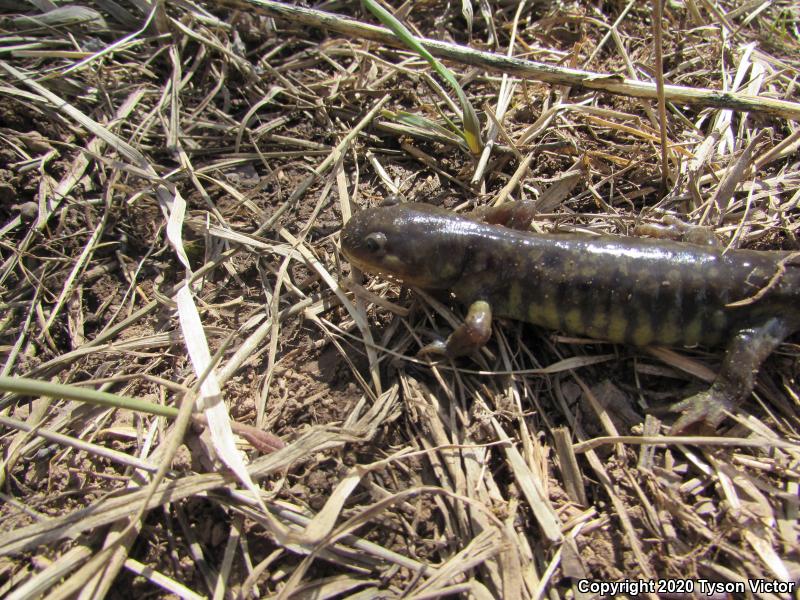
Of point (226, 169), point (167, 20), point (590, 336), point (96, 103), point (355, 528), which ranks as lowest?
point (355, 528)

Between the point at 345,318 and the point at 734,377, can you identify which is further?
the point at 345,318

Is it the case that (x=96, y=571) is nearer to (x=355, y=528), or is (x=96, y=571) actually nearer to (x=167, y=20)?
(x=355, y=528)

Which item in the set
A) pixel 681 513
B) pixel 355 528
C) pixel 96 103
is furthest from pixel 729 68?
pixel 96 103

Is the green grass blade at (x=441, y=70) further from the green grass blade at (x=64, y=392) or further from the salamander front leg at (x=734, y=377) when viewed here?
the green grass blade at (x=64, y=392)

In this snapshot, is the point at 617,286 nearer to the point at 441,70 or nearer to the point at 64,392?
the point at 441,70

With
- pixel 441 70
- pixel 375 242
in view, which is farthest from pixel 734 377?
pixel 441 70

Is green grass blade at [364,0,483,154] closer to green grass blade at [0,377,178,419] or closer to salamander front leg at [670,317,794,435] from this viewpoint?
salamander front leg at [670,317,794,435]
